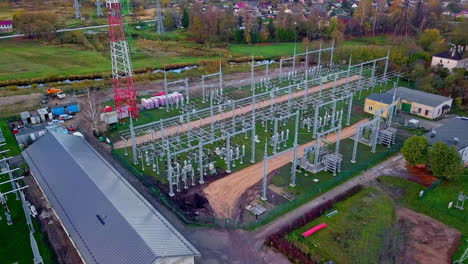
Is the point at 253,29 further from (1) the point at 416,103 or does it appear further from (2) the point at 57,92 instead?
(1) the point at 416,103

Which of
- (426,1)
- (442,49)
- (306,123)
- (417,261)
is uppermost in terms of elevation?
(426,1)

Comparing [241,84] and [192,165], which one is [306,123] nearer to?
[192,165]

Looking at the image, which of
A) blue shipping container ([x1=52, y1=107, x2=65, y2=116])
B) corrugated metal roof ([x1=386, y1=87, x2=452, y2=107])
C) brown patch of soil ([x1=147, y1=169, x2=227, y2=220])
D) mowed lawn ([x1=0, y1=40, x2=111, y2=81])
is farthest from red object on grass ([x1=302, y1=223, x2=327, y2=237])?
mowed lawn ([x1=0, y1=40, x2=111, y2=81])

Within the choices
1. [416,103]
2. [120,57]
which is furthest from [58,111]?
[416,103]

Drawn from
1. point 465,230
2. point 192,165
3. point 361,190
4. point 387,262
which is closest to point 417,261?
point 387,262

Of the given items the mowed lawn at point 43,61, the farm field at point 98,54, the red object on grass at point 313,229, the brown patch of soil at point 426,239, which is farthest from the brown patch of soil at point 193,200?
the mowed lawn at point 43,61

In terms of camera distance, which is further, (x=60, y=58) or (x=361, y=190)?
(x=60, y=58)

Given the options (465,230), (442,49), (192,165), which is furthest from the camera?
(442,49)
